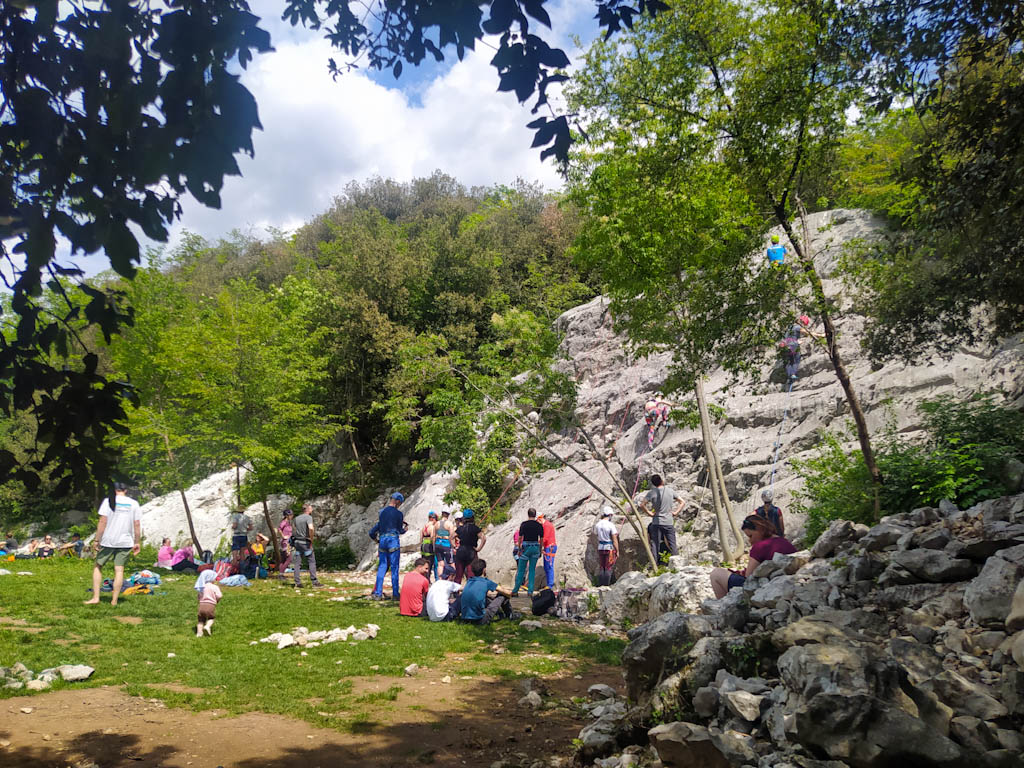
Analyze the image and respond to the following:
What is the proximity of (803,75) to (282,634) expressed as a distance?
9.36m

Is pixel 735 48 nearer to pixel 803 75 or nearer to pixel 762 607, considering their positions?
pixel 803 75

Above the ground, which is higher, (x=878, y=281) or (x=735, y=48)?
(x=735, y=48)

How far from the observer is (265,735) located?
15.8 feet

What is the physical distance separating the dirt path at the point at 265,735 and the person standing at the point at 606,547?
6133 mm

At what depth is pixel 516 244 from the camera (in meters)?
28.5

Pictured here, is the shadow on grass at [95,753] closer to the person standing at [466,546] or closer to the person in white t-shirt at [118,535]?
the person in white t-shirt at [118,535]

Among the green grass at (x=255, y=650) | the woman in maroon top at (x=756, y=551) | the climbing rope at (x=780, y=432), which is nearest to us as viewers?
the green grass at (x=255, y=650)

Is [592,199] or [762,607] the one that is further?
[592,199]

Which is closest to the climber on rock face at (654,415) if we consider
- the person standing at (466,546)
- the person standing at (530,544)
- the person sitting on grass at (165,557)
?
the person standing at (530,544)

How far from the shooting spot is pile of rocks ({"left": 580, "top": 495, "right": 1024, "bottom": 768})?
3.30m

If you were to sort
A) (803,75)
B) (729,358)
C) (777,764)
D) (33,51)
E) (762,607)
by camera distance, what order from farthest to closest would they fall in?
(729,358) → (803,75) → (762,607) → (777,764) → (33,51)

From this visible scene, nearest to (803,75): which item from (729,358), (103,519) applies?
(729,358)

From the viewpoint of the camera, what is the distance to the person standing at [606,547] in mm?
11805

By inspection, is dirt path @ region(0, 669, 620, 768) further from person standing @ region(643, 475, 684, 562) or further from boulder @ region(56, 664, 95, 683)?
person standing @ region(643, 475, 684, 562)
